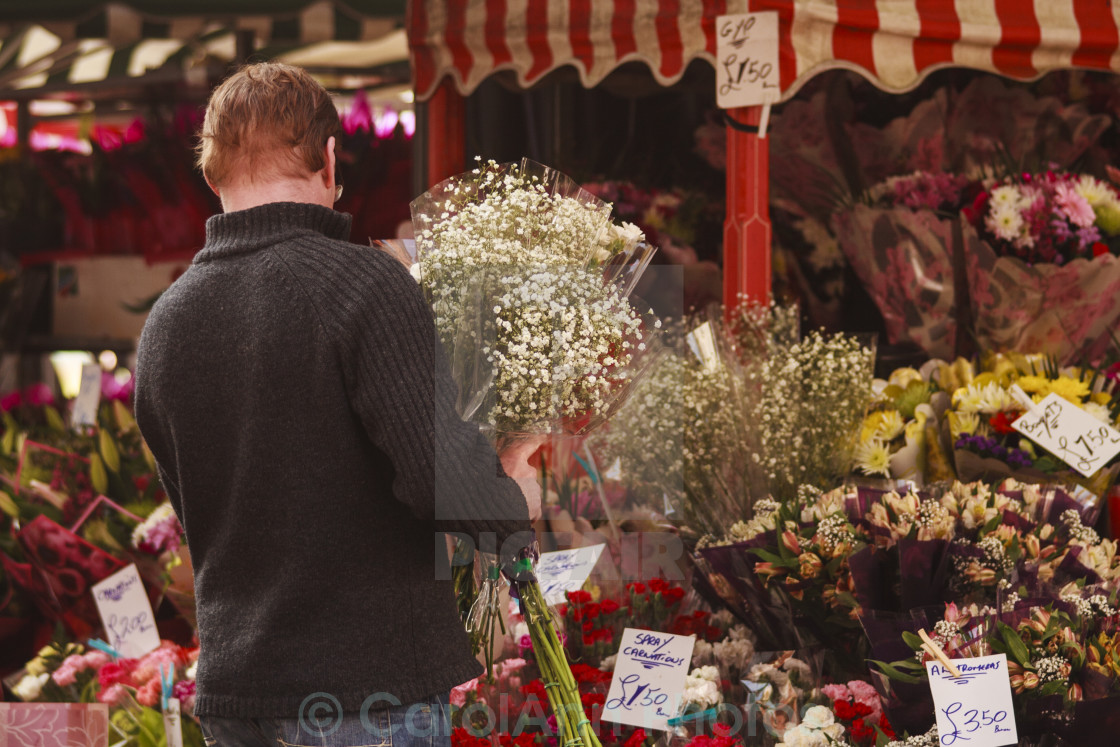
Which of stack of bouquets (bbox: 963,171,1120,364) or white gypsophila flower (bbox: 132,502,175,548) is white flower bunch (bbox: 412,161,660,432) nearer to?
white gypsophila flower (bbox: 132,502,175,548)

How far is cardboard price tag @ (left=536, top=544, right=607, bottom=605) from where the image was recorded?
204cm

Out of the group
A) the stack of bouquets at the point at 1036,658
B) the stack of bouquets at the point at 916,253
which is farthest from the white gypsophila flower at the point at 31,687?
the stack of bouquets at the point at 916,253

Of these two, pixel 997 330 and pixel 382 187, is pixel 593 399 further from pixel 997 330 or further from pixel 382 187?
pixel 382 187

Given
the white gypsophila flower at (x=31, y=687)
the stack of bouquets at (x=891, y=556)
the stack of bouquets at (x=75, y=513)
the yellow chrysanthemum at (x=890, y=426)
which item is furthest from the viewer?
the stack of bouquets at (x=75, y=513)

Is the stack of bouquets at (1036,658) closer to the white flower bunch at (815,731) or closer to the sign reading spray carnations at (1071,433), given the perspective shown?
the white flower bunch at (815,731)

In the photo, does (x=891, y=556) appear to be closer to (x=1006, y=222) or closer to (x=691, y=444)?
(x=691, y=444)

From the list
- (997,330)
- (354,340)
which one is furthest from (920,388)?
(354,340)

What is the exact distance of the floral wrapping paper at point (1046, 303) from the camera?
2803 mm

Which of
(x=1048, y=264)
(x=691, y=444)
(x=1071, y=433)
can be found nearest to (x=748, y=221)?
(x=1048, y=264)

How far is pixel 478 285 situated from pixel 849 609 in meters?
0.87

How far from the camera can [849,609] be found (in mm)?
1837

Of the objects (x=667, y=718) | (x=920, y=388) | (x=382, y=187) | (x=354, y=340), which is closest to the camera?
(x=354, y=340)

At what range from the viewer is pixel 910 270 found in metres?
3.11

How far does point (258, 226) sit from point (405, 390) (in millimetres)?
278
